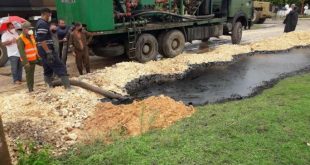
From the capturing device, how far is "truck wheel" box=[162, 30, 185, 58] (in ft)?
44.3

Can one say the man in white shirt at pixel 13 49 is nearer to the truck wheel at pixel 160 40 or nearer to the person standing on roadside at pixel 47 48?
the person standing on roadside at pixel 47 48

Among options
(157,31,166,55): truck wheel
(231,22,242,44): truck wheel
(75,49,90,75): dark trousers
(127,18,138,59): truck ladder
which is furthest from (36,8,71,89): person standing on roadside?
(231,22,242,44): truck wheel


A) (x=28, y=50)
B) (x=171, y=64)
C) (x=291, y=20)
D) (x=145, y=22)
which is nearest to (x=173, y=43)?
(x=145, y=22)

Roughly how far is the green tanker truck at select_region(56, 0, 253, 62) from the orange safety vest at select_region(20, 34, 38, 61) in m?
2.44

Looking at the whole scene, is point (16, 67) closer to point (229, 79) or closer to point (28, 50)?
point (28, 50)

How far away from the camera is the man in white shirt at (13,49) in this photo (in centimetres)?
976

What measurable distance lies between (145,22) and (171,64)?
1.78 meters

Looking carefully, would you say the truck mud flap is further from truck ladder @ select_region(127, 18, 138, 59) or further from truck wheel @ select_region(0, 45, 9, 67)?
truck wheel @ select_region(0, 45, 9, 67)

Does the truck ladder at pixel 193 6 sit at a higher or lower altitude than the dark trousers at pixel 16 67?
higher

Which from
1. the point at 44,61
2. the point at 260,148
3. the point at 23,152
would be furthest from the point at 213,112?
the point at 44,61

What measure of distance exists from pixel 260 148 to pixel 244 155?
13.7 inches

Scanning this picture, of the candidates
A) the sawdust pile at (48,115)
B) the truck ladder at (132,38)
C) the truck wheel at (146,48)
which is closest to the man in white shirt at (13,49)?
the sawdust pile at (48,115)

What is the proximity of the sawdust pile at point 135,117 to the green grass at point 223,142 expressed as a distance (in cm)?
35

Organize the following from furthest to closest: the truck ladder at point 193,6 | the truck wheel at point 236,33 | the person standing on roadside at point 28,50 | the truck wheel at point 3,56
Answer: the truck wheel at point 236,33
the truck ladder at point 193,6
the truck wheel at point 3,56
the person standing on roadside at point 28,50
